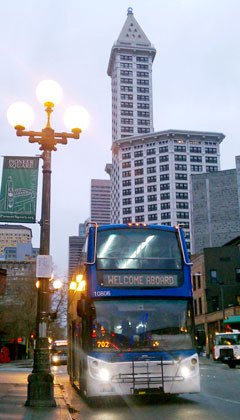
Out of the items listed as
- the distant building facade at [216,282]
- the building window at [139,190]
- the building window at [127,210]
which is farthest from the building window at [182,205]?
the distant building facade at [216,282]

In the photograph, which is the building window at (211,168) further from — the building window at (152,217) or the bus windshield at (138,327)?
the bus windshield at (138,327)

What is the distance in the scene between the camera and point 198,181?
406 ft

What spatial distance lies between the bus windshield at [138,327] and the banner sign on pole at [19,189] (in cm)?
281

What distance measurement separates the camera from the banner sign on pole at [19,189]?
1262cm

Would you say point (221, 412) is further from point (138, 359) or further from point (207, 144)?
point (207, 144)

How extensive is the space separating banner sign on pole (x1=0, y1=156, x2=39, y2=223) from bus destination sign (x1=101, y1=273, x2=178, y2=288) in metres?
2.34

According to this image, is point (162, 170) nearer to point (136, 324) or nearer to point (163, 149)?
point (163, 149)

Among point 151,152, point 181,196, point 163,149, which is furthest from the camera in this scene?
point 151,152

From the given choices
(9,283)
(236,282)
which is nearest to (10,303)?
(9,283)

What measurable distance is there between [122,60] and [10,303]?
140 meters

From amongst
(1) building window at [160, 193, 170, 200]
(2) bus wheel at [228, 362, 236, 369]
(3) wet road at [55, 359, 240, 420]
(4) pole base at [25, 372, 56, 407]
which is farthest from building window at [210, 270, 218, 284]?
(1) building window at [160, 193, 170, 200]

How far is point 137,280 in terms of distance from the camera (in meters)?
13.2

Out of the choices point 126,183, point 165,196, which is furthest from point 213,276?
point 126,183

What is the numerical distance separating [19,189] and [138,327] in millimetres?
4433
